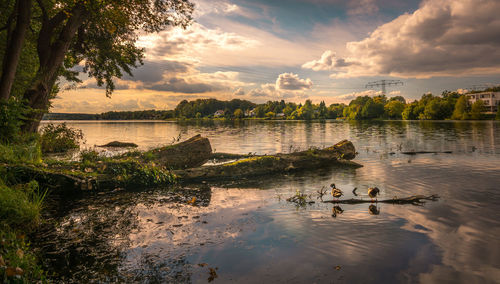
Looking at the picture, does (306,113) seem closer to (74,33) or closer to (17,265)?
(74,33)

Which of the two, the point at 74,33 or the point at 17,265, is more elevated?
the point at 74,33

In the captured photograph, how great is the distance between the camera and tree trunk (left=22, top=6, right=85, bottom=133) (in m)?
13.7

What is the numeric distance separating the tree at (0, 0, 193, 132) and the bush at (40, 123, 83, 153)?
302 inches

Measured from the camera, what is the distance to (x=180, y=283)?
4676 mm

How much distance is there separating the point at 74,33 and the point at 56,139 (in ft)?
54.0

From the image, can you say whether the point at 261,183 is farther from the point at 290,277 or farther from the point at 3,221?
the point at 3,221

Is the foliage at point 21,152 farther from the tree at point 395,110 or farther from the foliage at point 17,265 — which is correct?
the tree at point 395,110

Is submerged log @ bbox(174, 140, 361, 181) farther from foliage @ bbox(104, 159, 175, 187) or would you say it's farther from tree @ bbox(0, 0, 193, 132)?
tree @ bbox(0, 0, 193, 132)

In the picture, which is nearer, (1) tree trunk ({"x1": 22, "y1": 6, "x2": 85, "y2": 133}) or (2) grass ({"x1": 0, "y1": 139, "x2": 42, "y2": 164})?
(2) grass ({"x1": 0, "y1": 139, "x2": 42, "y2": 164})

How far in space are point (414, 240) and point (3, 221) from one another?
28.9 ft

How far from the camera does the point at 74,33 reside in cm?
1438

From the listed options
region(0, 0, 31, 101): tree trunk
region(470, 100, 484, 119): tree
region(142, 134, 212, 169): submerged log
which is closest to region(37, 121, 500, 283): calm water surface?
region(142, 134, 212, 169): submerged log

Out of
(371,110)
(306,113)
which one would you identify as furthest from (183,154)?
(306,113)

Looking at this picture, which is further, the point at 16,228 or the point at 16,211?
the point at 16,228
